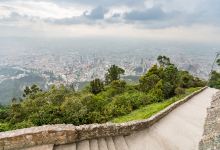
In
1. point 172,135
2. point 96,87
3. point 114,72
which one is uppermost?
point 172,135

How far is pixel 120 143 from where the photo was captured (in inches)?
360

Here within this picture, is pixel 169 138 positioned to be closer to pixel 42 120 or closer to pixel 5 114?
pixel 42 120

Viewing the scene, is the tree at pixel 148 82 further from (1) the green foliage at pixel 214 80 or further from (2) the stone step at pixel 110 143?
(2) the stone step at pixel 110 143

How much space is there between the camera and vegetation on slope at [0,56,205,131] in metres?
17.8

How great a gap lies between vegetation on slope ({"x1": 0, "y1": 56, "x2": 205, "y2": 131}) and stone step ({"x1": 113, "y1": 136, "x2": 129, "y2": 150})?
7.22 m

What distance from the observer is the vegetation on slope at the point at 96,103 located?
1780cm

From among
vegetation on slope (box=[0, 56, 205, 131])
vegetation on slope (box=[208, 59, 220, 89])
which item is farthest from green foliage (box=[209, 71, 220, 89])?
vegetation on slope (box=[0, 56, 205, 131])

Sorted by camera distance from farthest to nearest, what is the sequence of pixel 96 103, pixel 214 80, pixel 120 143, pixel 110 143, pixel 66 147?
pixel 214 80 → pixel 96 103 → pixel 120 143 → pixel 110 143 → pixel 66 147

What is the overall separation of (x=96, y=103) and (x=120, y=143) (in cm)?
1209

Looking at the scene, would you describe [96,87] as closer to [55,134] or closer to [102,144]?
[102,144]

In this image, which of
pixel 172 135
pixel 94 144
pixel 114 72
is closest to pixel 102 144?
pixel 94 144

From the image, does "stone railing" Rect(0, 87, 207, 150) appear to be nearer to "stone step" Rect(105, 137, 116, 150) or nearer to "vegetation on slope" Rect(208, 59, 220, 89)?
"stone step" Rect(105, 137, 116, 150)

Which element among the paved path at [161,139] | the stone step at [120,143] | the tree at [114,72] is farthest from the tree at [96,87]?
the stone step at [120,143]

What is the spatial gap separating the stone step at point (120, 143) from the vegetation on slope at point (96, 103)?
7.22 meters
